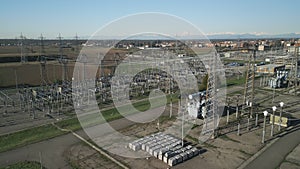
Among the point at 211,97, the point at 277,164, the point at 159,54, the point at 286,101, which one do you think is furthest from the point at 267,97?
the point at 159,54

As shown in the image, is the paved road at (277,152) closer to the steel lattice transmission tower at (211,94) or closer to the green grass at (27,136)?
the steel lattice transmission tower at (211,94)

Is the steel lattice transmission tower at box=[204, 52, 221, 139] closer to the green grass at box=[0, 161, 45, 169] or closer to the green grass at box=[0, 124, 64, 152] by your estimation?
the green grass at box=[0, 124, 64, 152]

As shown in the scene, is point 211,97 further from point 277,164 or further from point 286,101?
point 286,101

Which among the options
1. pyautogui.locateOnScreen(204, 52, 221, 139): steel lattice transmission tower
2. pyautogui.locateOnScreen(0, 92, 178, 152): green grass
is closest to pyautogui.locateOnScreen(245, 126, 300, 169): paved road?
pyautogui.locateOnScreen(204, 52, 221, 139): steel lattice transmission tower

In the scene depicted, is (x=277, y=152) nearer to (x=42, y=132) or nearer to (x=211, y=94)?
(x=211, y=94)

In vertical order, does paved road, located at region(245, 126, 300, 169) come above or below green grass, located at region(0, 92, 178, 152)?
below

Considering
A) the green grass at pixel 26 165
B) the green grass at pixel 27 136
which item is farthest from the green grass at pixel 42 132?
the green grass at pixel 26 165
